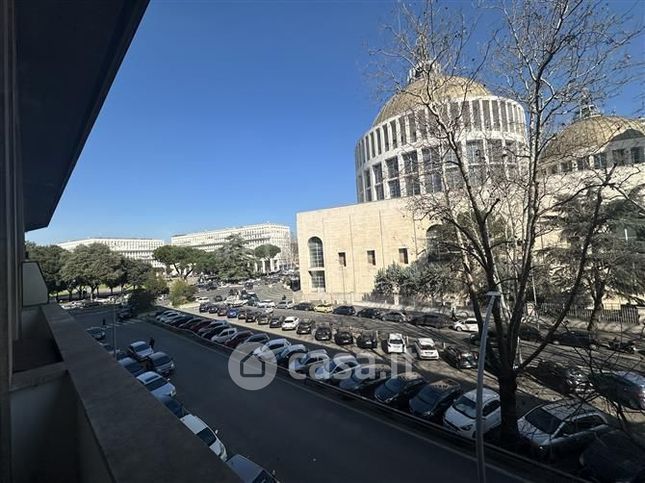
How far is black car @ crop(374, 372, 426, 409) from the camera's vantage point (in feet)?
36.7

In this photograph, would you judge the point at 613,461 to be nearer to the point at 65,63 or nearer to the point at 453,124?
the point at 453,124

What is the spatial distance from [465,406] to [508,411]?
1665 mm

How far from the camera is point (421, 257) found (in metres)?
33.2

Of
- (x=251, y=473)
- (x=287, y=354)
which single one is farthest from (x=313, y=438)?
(x=287, y=354)

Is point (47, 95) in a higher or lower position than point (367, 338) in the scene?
higher

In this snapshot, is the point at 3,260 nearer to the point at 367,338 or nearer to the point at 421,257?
the point at 367,338

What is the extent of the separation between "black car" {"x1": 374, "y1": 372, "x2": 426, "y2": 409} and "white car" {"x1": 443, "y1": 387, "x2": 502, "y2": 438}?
1512 mm

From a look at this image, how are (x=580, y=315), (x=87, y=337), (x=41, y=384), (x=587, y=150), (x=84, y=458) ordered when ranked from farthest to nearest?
1. (x=580, y=315)
2. (x=587, y=150)
3. (x=87, y=337)
4. (x=41, y=384)
5. (x=84, y=458)

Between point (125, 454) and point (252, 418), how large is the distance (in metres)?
10.3

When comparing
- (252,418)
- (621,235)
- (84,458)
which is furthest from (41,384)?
(621,235)

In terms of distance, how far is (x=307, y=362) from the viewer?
1462 centimetres

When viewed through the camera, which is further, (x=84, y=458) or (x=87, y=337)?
(x=87, y=337)

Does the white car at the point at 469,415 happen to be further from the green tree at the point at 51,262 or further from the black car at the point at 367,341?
the green tree at the point at 51,262

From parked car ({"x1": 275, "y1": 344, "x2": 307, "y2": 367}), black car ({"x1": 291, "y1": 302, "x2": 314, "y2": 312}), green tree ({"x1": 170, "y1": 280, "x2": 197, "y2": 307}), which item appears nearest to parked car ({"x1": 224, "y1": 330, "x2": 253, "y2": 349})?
parked car ({"x1": 275, "y1": 344, "x2": 307, "y2": 367})
